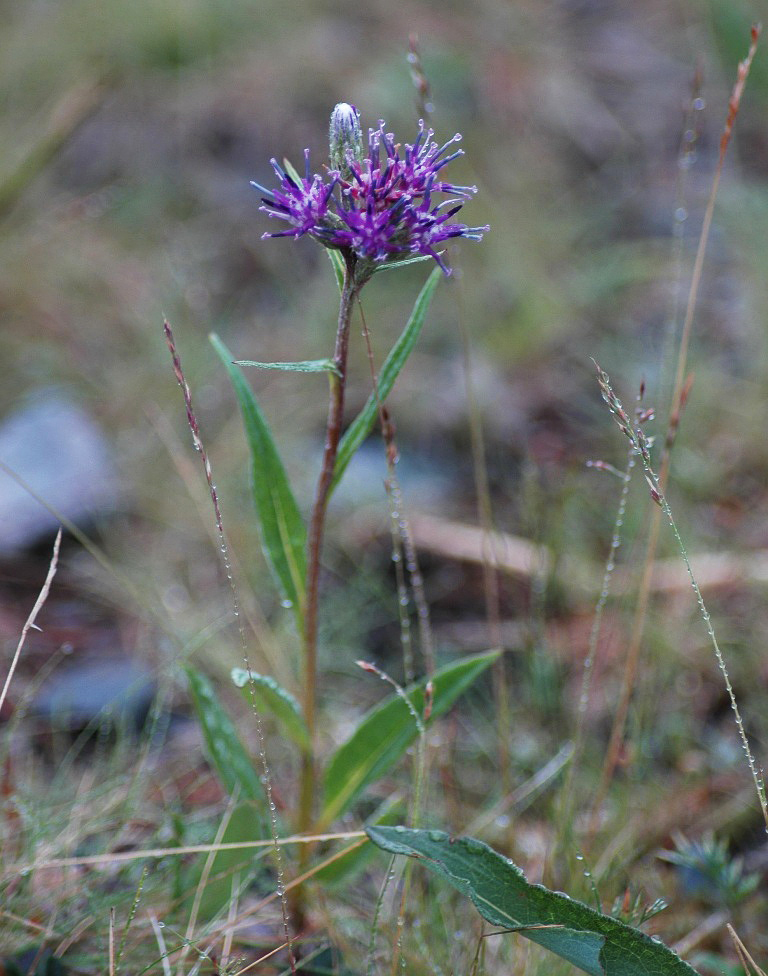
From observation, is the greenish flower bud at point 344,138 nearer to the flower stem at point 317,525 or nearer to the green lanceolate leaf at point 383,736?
the flower stem at point 317,525

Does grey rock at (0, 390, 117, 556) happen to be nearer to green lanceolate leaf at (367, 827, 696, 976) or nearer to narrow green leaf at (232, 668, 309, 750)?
narrow green leaf at (232, 668, 309, 750)

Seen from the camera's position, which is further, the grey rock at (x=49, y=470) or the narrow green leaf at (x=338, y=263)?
the grey rock at (x=49, y=470)

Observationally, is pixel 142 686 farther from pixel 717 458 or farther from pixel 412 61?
pixel 717 458

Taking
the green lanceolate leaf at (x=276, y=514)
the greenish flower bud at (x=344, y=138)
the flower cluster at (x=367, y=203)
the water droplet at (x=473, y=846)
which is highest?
the greenish flower bud at (x=344, y=138)

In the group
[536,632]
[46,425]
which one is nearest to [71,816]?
[536,632]

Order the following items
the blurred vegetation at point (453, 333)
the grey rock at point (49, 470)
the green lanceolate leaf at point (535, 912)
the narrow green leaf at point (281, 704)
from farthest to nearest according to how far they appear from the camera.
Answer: the grey rock at point (49, 470)
the blurred vegetation at point (453, 333)
the narrow green leaf at point (281, 704)
the green lanceolate leaf at point (535, 912)

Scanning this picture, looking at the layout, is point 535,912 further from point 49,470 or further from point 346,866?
point 49,470

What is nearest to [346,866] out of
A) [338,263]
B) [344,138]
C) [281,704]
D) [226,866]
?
[226,866]

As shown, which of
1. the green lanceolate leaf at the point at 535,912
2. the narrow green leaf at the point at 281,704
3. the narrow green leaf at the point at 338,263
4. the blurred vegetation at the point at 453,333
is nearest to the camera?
the green lanceolate leaf at the point at 535,912

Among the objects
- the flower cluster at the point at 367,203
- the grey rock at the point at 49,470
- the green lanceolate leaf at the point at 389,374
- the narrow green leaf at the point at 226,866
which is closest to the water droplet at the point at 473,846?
the narrow green leaf at the point at 226,866
